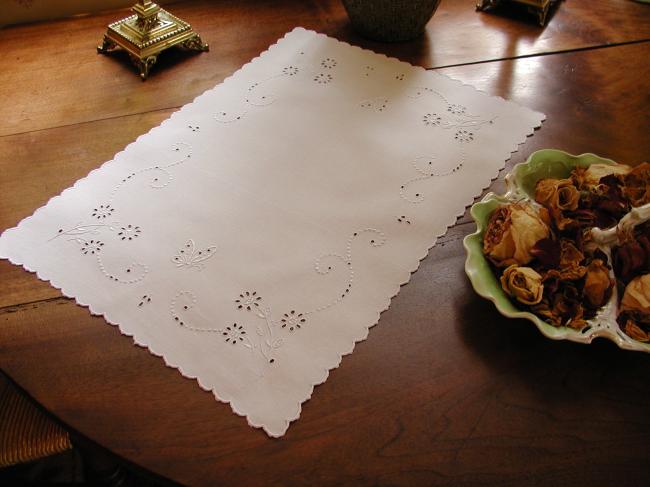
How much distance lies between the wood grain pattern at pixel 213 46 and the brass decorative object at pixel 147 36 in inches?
1.1

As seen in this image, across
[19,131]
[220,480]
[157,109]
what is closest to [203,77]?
[157,109]

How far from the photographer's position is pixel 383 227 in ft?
2.57

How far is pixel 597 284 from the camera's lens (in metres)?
0.60

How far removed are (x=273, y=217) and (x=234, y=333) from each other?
207 mm

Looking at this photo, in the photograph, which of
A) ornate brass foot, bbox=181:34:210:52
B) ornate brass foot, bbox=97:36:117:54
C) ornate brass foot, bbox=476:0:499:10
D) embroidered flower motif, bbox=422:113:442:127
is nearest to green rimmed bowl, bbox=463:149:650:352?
embroidered flower motif, bbox=422:113:442:127

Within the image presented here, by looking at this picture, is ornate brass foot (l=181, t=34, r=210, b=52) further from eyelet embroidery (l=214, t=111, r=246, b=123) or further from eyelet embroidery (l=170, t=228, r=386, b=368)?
eyelet embroidery (l=170, t=228, r=386, b=368)

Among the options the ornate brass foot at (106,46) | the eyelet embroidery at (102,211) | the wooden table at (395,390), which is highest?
the ornate brass foot at (106,46)

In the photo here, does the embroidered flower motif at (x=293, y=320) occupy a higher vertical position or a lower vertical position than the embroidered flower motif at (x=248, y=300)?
lower

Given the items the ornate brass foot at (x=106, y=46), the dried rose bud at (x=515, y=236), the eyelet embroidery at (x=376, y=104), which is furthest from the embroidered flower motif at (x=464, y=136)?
the ornate brass foot at (x=106, y=46)

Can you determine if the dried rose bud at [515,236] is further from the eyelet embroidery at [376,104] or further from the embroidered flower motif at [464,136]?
the eyelet embroidery at [376,104]

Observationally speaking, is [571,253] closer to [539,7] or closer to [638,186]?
[638,186]

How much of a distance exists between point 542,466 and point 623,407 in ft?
0.41

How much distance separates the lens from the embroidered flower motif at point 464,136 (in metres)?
0.91

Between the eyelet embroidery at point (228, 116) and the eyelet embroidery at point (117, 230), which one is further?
the eyelet embroidery at point (228, 116)
